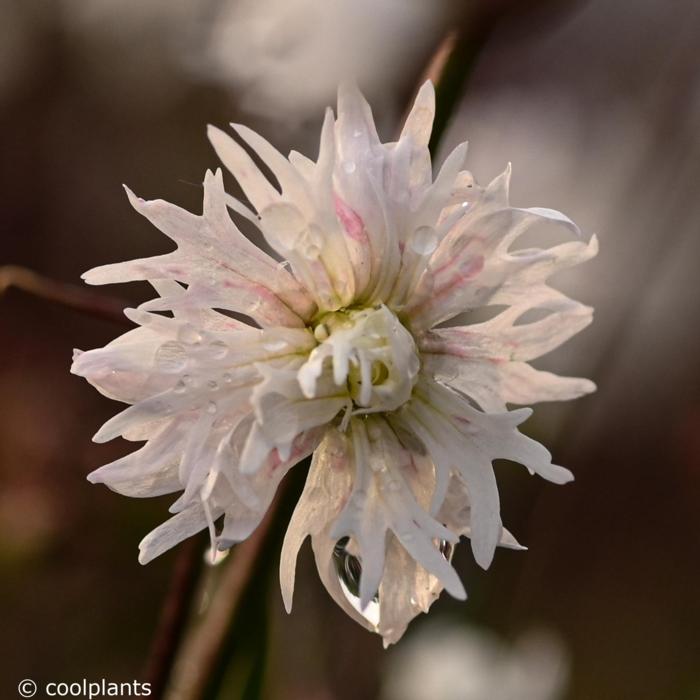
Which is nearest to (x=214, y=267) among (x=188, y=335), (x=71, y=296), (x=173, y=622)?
(x=188, y=335)

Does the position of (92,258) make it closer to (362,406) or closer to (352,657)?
(352,657)

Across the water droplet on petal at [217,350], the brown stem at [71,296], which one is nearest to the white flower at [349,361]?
the water droplet on petal at [217,350]

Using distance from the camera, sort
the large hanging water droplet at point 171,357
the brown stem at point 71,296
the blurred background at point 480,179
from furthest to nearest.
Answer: the blurred background at point 480,179 → the brown stem at point 71,296 → the large hanging water droplet at point 171,357

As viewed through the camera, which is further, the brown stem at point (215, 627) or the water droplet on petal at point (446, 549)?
the brown stem at point (215, 627)

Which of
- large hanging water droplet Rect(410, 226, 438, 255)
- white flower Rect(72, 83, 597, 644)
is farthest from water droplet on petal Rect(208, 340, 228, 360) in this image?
large hanging water droplet Rect(410, 226, 438, 255)

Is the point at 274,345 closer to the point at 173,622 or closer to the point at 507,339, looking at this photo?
the point at 507,339

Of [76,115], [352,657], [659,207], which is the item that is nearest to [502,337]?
[659,207]

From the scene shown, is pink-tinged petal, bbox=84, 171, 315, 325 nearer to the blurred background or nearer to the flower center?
the flower center

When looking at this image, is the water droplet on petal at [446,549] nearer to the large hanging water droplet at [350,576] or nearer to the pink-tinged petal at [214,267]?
the large hanging water droplet at [350,576]
